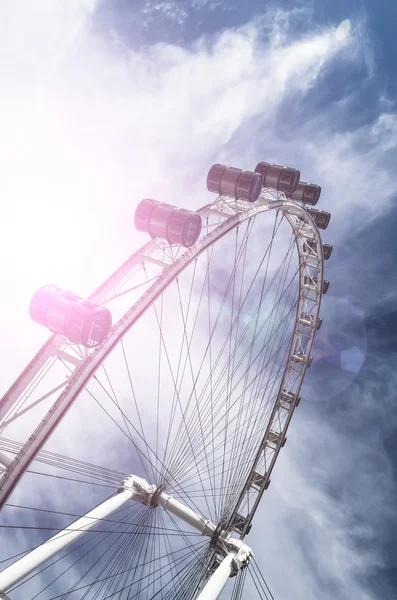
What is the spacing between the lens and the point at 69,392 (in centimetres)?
867

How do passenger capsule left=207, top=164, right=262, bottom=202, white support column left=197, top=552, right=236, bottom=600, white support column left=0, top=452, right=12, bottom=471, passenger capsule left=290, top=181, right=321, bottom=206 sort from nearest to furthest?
white support column left=0, top=452, right=12, bottom=471 → white support column left=197, top=552, right=236, bottom=600 → passenger capsule left=207, top=164, right=262, bottom=202 → passenger capsule left=290, top=181, right=321, bottom=206

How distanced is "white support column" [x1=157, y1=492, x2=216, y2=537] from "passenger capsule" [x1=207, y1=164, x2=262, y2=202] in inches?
569

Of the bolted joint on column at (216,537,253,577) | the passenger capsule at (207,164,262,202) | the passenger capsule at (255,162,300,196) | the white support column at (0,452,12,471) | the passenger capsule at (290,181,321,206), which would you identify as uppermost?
the passenger capsule at (290,181,321,206)

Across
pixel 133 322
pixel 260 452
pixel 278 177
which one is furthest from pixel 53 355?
pixel 260 452

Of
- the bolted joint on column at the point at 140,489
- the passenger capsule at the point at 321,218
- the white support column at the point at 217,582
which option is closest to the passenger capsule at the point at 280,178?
Answer: the passenger capsule at the point at 321,218

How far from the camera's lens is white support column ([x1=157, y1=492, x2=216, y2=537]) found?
52.1ft

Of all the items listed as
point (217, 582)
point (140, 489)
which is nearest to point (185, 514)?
A: point (140, 489)

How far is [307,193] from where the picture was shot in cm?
2030

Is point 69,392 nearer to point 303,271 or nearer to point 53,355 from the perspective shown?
point 53,355

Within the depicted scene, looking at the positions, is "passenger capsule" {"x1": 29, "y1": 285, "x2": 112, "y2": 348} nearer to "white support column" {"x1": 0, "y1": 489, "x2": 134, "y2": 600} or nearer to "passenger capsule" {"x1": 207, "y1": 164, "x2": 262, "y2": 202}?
"white support column" {"x1": 0, "y1": 489, "x2": 134, "y2": 600}

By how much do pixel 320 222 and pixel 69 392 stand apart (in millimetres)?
20683

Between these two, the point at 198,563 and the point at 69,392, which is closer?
the point at 69,392

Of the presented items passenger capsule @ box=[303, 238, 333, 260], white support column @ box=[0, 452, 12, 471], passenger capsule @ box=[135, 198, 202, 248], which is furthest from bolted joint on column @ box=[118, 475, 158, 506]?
passenger capsule @ box=[303, 238, 333, 260]

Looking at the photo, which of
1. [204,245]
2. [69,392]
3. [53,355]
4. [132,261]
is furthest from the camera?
[204,245]
